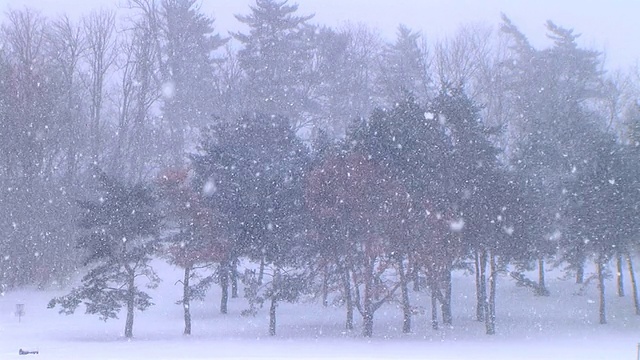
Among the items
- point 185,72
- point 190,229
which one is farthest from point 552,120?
point 185,72

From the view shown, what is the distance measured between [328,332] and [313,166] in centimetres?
695

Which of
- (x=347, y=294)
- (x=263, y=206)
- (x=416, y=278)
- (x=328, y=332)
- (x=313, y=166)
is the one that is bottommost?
(x=328, y=332)

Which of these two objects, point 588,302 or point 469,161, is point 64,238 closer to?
point 469,161

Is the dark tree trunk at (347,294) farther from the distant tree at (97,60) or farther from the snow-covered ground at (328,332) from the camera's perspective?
the distant tree at (97,60)

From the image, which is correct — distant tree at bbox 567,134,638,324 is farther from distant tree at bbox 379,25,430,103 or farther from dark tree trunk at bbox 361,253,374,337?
distant tree at bbox 379,25,430,103

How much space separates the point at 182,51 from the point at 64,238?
17.9m

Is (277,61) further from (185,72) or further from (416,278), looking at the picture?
(416,278)

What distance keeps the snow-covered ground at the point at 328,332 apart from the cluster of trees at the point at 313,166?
1.19m

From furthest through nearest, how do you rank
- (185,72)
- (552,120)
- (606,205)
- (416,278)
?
(185,72), (552,120), (606,205), (416,278)

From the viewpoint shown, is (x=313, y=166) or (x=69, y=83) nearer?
(x=313, y=166)

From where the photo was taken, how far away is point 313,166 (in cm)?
3092

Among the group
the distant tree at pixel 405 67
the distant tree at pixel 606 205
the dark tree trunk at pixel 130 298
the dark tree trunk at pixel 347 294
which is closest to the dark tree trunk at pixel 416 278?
the dark tree trunk at pixel 347 294

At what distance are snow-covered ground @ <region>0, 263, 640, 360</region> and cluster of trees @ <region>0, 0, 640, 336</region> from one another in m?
1.19

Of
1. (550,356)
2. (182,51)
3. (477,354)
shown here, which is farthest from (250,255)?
(182,51)
